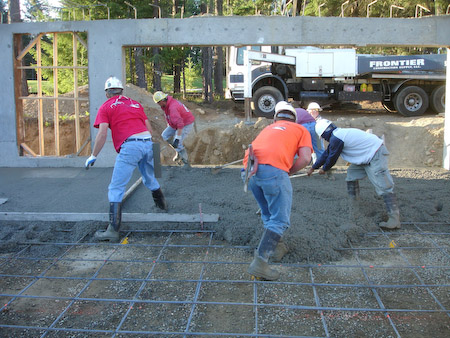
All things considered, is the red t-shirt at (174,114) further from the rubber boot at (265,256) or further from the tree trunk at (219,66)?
the tree trunk at (219,66)

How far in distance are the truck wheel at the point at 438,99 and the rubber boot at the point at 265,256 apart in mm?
13034

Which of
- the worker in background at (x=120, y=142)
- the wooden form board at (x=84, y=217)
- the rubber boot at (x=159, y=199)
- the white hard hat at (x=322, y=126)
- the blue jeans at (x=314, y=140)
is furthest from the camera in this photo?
the blue jeans at (x=314, y=140)

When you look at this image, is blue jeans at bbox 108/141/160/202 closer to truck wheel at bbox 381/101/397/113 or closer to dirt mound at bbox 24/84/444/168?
dirt mound at bbox 24/84/444/168

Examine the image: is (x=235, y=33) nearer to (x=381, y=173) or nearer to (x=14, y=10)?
(x=381, y=173)

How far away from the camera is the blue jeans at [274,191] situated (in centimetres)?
380

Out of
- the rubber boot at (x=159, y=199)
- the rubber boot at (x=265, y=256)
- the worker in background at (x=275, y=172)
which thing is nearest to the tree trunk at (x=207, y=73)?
the rubber boot at (x=159, y=199)

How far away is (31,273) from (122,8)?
47.1 ft

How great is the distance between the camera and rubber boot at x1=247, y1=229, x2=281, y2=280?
392cm

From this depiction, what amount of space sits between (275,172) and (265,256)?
0.76 m

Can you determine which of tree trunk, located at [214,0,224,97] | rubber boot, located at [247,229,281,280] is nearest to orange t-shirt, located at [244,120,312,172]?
rubber boot, located at [247,229,281,280]

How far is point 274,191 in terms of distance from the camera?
3820mm

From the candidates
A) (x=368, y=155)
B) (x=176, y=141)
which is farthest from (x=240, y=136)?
(x=368, y=155)

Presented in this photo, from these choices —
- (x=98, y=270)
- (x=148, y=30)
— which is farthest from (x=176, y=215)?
(x=148, y=30)

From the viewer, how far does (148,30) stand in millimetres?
7984
